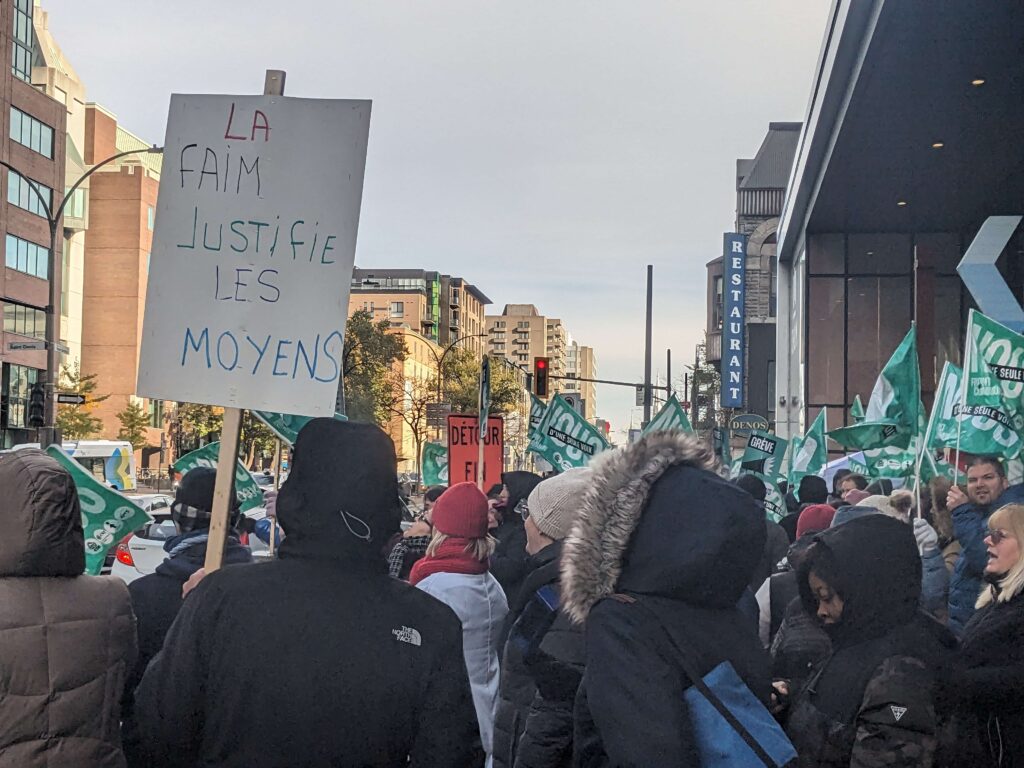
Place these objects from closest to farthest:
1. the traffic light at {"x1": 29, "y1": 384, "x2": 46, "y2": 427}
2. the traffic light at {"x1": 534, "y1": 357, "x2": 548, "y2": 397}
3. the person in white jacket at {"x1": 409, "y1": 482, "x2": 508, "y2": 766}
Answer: the person in white jacket at {"x1": 409, "y1": 482, "x2": 508, "y2": 766}, the traffic light at {"x1": 29, "y1": 384, "x2": 46, "y2": 427}, the traffic light at {"x1": 534, "y1": 357, "x2": 548, "y2": 397}

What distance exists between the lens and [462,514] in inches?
230

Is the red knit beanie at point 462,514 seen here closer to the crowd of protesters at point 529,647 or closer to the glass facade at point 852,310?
the crowd of protesters at point 529,647

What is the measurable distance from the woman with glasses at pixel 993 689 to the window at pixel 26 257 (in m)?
61.0

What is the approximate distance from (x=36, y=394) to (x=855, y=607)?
2485cm

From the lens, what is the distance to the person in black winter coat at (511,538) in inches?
305

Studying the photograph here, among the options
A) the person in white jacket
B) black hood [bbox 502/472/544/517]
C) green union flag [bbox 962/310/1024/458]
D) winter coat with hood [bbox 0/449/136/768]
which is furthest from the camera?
green union flag [bbox 962/310/1024/458]

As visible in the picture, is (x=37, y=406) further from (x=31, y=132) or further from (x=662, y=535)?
(x=31, y=132)

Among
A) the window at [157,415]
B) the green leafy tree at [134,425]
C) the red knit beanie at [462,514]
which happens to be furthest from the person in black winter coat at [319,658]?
the window at [157,415]

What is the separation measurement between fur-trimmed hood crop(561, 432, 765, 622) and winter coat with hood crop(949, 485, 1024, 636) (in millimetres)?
3366

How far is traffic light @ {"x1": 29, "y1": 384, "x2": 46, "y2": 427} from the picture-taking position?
85.7ft

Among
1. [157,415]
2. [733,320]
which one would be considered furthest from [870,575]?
[157,415]

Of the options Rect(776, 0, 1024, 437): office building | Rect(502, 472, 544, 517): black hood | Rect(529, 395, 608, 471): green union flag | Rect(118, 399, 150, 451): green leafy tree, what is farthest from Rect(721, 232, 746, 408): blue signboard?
Rect(502, 472, 544, 517): black hood

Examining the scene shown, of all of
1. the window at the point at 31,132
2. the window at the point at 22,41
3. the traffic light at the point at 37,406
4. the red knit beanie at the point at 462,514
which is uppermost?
the window at the point at 22,41

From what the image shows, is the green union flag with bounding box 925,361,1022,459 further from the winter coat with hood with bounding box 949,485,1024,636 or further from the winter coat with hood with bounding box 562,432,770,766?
the winter coat with hood with bounding box 562,432,770,766
